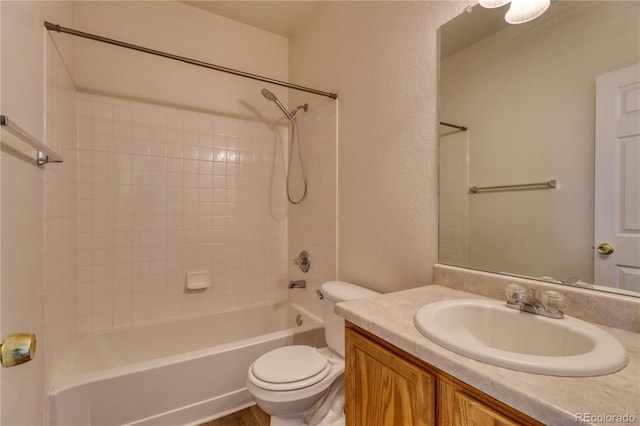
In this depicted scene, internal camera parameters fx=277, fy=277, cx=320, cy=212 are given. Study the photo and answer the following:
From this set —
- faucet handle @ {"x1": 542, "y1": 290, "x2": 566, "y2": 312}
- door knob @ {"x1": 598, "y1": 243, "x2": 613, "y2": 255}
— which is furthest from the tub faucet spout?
door knob @ {"x1": 598, "y1": 243, "x2": 613, "y2": 255}

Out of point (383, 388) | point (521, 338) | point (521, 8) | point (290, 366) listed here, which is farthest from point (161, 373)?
point (521, 8)

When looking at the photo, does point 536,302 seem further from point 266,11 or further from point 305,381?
point 266,11

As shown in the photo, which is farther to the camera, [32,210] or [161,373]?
[161,373]

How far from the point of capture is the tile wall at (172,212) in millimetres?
1795

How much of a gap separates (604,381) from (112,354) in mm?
2315

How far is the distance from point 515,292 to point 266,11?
2380 millimetres

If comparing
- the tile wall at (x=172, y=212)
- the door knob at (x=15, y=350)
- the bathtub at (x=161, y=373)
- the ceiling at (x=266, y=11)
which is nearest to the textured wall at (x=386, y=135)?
the ceiling at (x=266, y=11)

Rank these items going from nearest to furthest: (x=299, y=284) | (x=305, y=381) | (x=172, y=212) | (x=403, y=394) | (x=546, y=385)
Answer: (x=546, y=385) < (x=403, y=394) < (x=305, y=381) < (x=172, y=212) < (x=299, y=284)

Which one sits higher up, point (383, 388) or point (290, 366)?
point (383, 388)

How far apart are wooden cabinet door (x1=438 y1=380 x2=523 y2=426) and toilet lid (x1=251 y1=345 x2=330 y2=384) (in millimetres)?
769

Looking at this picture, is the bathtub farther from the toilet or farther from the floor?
the toilet

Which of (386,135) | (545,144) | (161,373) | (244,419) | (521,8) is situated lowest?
(244,419)

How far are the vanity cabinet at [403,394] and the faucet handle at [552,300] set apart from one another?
41 cm

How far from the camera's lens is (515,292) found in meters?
0.82
